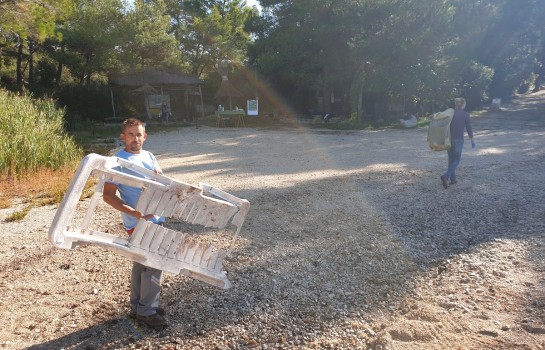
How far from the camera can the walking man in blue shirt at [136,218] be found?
2698 mm

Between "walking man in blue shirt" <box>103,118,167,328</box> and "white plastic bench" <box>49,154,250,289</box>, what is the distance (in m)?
0.15

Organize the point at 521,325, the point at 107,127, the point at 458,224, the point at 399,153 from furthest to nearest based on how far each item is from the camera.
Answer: the point at 107,127, the point at 399,153, the point at 458,224, the point at 521,325

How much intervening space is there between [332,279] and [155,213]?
1.92m

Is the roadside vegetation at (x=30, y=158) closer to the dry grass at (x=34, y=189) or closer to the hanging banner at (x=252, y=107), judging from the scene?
the dry grass at (x=34, y=189)

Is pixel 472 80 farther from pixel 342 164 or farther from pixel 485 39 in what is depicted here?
pixel 342 164

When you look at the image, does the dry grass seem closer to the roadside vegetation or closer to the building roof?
the roadside vegetation

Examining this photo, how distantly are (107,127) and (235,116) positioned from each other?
7068 mm

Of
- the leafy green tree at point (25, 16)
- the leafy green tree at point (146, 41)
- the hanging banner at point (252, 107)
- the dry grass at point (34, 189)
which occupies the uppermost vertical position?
the leafy green tree at point (146, 41)

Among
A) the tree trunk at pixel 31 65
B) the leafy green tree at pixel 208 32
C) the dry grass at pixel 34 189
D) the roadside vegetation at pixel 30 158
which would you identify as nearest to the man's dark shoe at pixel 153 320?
the dry grass at pixel 34 189

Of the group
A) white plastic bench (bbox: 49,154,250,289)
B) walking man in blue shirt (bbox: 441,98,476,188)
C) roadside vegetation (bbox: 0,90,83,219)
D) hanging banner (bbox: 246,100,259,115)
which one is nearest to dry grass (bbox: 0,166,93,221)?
roadside vegetation (bbox: 0,90,83,219)

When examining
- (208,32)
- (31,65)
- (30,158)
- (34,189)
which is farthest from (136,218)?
(208,32)

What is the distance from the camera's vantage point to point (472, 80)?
24.8 metres

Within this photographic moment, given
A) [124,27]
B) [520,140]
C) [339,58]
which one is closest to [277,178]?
[520,140]

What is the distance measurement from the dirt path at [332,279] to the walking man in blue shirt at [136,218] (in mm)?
142
